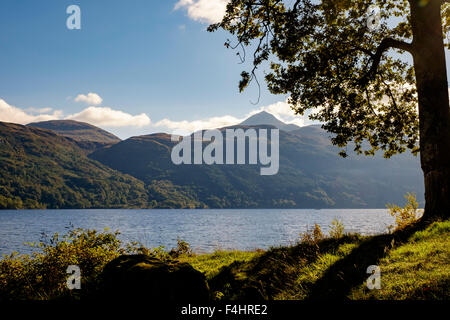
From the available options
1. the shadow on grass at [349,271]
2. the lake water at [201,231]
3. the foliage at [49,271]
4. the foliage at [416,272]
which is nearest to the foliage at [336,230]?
the shadow on grass at [349,271]

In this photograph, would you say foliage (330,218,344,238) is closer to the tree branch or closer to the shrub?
the shrub

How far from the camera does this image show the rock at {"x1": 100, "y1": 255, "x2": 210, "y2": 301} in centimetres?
552

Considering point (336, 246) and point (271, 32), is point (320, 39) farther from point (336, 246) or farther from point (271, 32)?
point (336, 246)

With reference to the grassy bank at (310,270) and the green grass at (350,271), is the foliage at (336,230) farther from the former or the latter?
the green grass at (350,271)

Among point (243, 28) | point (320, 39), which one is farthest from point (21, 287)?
point (320, 39)

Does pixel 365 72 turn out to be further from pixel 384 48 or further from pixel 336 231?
pixel 336 231

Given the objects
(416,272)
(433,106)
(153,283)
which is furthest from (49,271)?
(433,106)

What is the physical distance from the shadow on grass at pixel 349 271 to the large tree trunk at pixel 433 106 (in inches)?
103

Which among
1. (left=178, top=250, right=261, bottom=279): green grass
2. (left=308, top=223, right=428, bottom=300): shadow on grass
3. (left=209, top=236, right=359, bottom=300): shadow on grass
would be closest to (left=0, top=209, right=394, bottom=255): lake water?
(left=178, top=250, right=261, bottom=279): green grass

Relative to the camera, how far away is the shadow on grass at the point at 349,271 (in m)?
6.37

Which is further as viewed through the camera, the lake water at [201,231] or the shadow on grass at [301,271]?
the lake water at [201,231]

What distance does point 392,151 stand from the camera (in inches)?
644

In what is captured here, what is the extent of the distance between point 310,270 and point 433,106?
8405mm
